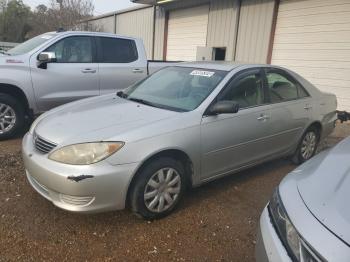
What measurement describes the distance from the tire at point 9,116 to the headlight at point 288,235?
456cm

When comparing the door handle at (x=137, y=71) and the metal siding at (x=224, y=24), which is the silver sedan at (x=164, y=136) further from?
the metal siding at (x=224, y=24)

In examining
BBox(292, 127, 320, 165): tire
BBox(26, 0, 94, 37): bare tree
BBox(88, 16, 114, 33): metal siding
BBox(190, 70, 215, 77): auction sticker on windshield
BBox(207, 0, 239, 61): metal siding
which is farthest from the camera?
BBox(26, 0, 94, 37): bare tree

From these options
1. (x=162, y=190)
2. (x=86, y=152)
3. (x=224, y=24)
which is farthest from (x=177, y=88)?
(x=224, y=24)

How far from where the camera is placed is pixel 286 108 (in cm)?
456

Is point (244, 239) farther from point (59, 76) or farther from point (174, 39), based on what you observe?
point (174, 39)

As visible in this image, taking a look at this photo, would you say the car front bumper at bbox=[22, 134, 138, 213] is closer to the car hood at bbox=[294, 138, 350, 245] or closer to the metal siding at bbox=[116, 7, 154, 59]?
the car hood at bbox=[294, 138, 350, 245]

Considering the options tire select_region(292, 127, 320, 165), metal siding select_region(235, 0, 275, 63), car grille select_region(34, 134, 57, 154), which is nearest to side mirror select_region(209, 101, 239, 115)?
car grille select_region(34, 134, 57, 154)

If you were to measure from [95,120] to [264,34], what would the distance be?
932 cm

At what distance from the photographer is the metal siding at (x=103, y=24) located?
21534 millimetres

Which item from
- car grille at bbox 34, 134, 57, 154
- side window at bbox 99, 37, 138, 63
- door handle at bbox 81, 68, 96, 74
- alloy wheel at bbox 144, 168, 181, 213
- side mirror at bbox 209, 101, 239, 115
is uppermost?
side window at bbox 99, 37, 138, 63

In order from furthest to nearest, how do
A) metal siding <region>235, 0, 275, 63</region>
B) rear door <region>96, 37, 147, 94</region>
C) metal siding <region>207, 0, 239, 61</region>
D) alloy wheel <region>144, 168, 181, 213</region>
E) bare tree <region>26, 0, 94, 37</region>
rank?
bare tree <region>26, 0, 94, 37</region>
metal siding <region>207, 0, 239, 61</region>
metal siding <region>235, 0, 275, 63</region>
rear door <region>96, 37, 147, 94</region>
alloy wheel <region>144, 168, 181, 213</region>

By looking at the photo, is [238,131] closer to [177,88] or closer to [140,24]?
[177,88]

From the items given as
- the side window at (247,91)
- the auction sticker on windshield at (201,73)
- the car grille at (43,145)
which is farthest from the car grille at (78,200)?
the auction sticker on windshield at (201,73)

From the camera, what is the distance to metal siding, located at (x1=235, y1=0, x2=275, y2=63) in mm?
11281
